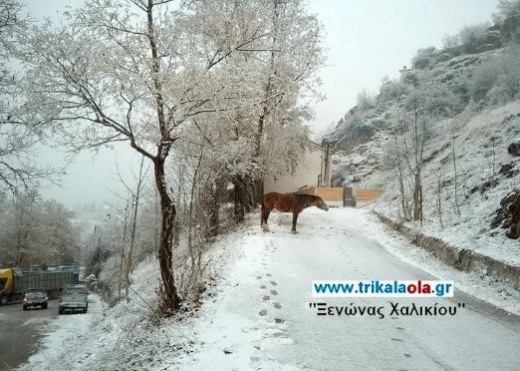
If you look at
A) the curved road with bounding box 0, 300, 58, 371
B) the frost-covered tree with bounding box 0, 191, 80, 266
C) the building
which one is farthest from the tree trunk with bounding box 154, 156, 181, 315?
the frost-covered tree with bounding box 0, 191, 80, 266

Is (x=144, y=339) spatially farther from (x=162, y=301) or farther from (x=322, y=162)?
(x=322, y=162)

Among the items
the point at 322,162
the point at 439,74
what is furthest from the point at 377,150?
the point at 322,162

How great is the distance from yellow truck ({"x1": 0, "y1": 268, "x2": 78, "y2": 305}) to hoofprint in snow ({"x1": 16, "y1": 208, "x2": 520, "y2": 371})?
29.5 meters

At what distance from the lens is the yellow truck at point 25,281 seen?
34.5m

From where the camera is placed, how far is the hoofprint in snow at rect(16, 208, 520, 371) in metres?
5.65

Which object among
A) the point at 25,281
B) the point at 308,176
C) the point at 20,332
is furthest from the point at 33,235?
the point at 308,176

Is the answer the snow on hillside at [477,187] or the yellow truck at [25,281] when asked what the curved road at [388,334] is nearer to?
the snow on hillside at [477,187]

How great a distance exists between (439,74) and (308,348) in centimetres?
5880

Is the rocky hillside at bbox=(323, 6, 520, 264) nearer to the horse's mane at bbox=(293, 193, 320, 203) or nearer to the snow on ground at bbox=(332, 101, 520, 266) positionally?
the snow on ground at bbox=(332, 101, 520, 266)

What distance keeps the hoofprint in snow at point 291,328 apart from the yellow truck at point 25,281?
1163 inches

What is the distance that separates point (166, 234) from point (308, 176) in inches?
1004

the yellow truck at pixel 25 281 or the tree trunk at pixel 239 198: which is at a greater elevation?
the tree trunk at pixel 239 198

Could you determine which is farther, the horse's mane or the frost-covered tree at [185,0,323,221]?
the horse's mane

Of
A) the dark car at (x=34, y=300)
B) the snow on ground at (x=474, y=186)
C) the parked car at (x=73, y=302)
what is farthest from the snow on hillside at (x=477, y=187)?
the dark car at (x=34, y=300)
